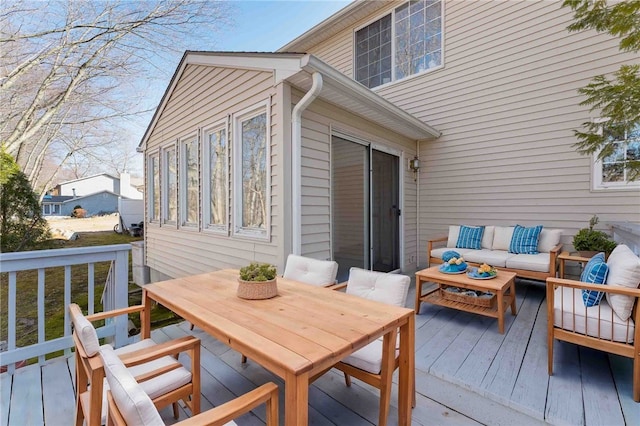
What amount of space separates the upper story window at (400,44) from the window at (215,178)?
13.0 feet

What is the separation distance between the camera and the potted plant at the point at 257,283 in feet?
6.57

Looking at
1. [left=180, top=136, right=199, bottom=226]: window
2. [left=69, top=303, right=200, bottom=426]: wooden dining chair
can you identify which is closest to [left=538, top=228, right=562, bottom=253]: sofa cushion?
[left=69, top=303, right=200, bottom=426]: wooden dining chair

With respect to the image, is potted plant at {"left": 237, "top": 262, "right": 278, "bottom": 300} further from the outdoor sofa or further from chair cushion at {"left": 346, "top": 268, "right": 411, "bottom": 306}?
A: the outdoor sofa

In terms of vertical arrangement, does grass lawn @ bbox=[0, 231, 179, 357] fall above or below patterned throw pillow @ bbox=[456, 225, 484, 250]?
below

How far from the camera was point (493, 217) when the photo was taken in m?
5.38

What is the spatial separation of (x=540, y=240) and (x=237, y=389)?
483 cm

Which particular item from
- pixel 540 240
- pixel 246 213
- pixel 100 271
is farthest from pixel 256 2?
pixel 100 271

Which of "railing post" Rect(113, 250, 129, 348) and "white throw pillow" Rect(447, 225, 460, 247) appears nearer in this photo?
"railing post" Rect(113, 250, 129, 348)

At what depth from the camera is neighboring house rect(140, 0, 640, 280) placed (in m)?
3.75

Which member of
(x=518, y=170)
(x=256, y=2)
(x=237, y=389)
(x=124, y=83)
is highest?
(x=256, y=2)

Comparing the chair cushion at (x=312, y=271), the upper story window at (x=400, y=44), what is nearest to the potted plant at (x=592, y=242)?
the chair cushion at (x=312, y=271)

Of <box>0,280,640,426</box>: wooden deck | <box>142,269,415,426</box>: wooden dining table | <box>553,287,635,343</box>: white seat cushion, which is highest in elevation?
<box>142,269,415,426</box>: wooden dining table

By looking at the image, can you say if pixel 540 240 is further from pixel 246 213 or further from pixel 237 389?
pixel 237 389

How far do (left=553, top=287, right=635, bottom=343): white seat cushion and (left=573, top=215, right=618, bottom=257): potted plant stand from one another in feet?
7.00
